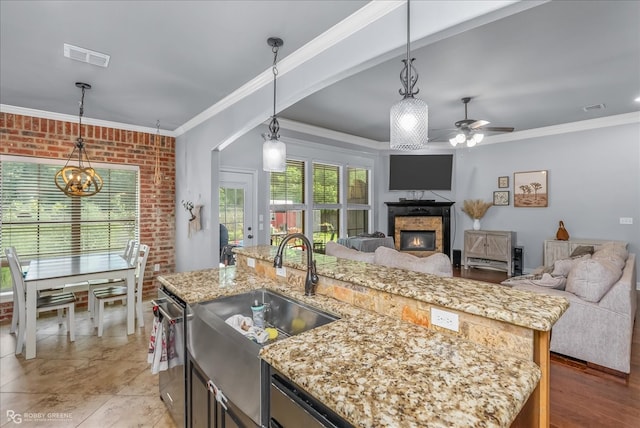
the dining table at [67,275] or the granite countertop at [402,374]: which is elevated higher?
the granite countertop at [402,374]

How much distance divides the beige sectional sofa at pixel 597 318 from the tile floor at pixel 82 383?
3.20 m

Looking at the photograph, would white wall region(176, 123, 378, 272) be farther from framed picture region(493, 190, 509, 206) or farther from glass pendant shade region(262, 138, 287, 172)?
framed picture region(493, 190, 509, 206)

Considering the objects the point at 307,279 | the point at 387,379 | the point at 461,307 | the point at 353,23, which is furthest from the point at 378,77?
the point at 387,379

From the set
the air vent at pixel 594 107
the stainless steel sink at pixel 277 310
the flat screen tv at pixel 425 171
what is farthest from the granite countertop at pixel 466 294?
the flat screen tv at pixel 425 171

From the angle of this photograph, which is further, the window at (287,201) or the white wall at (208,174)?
the window at (287,201)

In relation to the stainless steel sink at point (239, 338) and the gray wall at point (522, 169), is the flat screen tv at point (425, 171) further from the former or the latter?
the stainless steel sink at point (239, 338)

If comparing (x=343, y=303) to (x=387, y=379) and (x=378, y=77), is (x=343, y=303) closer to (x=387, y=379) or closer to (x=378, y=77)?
(x=387, y=379)

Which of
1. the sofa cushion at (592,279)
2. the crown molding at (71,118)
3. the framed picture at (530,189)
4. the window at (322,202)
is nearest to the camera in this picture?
the sofa cushion at (592,279)

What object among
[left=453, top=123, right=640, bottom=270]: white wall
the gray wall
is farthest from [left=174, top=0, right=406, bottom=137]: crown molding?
[left=453, top=123, right=640, bottom=270]: white wall

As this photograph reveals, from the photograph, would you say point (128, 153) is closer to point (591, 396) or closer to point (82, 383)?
point (82, 383)

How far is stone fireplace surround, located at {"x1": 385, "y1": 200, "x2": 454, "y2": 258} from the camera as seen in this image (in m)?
6.69

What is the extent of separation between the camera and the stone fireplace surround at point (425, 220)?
6.69m

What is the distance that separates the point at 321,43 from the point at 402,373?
7.44ft

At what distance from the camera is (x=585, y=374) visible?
8.43 ft
